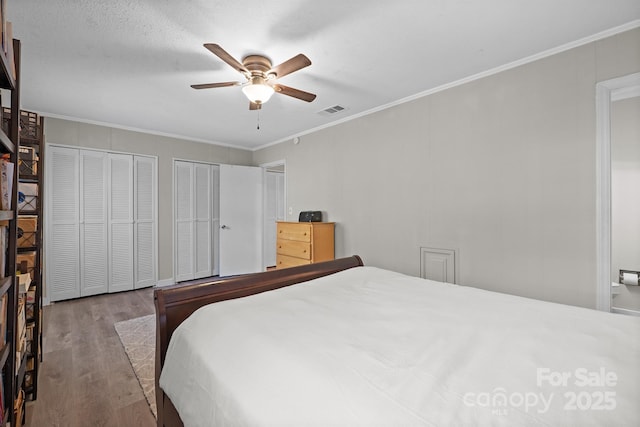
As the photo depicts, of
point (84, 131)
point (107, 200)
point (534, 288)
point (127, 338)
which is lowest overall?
point (127, 338)

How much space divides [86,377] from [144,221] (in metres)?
2.65

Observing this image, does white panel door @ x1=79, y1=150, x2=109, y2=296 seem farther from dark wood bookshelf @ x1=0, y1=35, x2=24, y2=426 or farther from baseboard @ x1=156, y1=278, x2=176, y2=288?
dark wood bookshelf @ x1=0, y1=35, x2=24, y2=426

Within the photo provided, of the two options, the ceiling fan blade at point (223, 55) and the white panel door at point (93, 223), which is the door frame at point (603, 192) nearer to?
the ceiling fan blade at point (223, 55)

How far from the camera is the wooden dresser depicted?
3.65m

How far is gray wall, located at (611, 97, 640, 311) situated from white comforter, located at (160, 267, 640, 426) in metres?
2.28

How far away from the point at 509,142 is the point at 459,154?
412 mm

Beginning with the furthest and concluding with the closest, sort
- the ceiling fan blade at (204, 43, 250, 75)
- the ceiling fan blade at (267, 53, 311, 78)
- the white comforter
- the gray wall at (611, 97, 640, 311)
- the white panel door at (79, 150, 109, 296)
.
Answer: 1. the white panel door at (79, 150, 109, 296)
2. the gray wall at (611, 97, 640, 311)
3. the ceiling fan blade at (267, 53, 311, 78)
4. the ceiling fan blade at (204, 43, 250, 75)
5. the white comforter

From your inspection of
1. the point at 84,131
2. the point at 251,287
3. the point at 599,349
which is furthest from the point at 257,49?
the point at 84,131

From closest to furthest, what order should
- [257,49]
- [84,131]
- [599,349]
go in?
[599,349], [257,49], [84,131]

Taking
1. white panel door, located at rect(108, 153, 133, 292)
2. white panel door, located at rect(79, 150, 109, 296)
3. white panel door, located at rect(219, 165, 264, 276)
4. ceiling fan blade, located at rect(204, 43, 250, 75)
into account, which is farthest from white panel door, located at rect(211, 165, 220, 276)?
ceiling fan blade, located at rect(204, 43, 250, 75)

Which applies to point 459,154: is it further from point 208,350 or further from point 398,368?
point 208,350

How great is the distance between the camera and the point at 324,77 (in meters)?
2.64

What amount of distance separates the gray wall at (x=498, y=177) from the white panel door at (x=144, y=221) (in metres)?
3.01

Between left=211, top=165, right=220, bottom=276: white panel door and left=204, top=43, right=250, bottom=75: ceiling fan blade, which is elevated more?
left=204, top=43, right=250, bottom=75: ceiling fan blade
